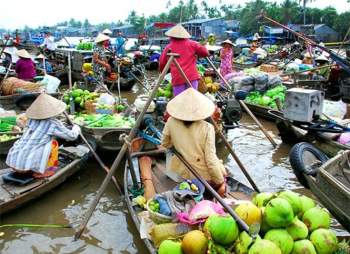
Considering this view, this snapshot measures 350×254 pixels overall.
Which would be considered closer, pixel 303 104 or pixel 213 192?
pixel 213 192

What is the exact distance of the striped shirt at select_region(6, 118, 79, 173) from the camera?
4656mm

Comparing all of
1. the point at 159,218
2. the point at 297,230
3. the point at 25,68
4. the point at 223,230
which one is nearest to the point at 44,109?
the point at 159,218

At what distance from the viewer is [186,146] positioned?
13.2 ft

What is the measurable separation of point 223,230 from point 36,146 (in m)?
2.90

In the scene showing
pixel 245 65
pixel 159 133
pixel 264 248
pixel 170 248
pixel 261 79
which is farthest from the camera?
pixel 245 65

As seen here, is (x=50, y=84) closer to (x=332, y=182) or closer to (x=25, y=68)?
(x=25, y=68)

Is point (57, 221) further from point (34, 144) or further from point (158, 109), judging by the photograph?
point (158, 109)

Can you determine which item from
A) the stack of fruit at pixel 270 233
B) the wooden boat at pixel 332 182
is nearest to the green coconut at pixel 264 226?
the stack of fruit at pixel 270 233

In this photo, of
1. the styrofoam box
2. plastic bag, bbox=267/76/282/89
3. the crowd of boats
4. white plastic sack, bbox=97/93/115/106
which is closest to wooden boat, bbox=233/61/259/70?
the crowd of boats

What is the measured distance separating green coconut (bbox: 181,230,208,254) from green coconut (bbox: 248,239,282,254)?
403 mm

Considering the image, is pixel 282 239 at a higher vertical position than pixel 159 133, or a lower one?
lower

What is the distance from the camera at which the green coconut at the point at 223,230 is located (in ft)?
8.96

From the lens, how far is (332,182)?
3309 millimetres

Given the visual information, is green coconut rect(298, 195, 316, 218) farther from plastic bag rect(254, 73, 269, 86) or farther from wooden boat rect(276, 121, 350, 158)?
plastic bag rect(254, 73, 269, 86)
